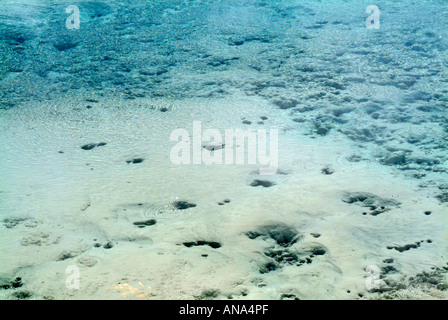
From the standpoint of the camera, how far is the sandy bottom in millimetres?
3074

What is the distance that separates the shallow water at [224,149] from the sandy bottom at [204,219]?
0.05 ft

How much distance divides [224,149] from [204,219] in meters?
1.37

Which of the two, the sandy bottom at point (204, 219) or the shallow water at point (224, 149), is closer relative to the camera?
the sandy bottom at point (204, 219)

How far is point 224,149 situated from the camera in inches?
199

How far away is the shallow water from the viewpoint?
3230 mm

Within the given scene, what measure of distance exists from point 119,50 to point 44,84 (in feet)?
4.30

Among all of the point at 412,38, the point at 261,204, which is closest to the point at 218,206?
the point at 261,204

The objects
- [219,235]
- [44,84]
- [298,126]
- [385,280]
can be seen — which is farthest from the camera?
[44,84]

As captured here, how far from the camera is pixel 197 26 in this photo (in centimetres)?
750

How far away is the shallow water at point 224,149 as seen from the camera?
3230mm

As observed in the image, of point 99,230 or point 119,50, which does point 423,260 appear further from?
point 119,50

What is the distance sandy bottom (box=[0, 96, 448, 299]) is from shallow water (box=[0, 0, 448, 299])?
0.02 meters

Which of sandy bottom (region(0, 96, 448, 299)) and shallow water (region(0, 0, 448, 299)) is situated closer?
sandy bottom (region(0, 96, 448, 299))

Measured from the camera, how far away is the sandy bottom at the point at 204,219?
3074mm
